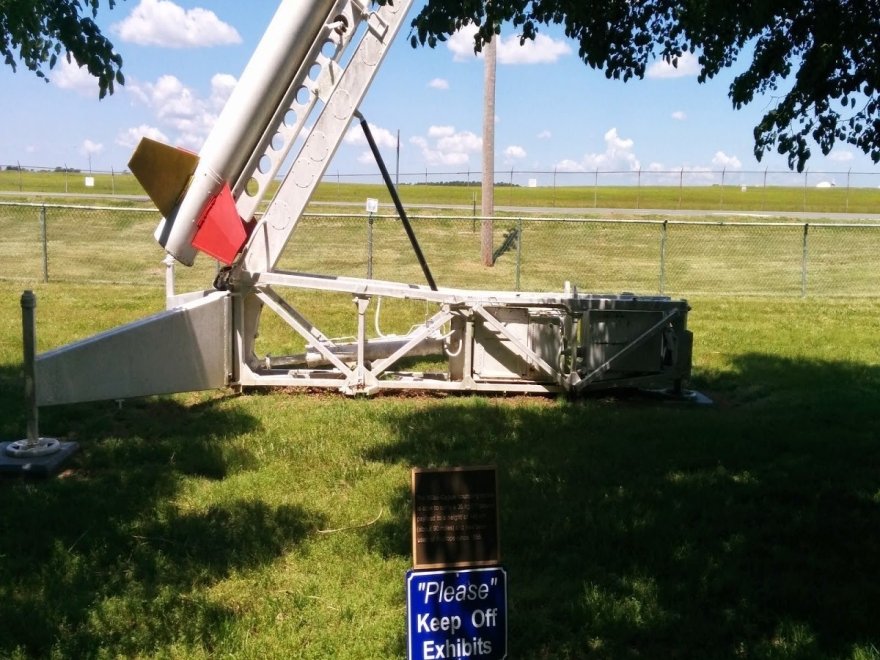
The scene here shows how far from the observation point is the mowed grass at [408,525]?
4.00 metres

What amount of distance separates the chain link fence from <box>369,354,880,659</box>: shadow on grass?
9.35 metres

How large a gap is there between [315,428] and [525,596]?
3.31 m

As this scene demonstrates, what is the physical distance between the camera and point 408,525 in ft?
17.1

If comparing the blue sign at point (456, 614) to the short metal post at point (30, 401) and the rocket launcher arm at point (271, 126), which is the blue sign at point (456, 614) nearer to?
the short metal post at point (30, 401)

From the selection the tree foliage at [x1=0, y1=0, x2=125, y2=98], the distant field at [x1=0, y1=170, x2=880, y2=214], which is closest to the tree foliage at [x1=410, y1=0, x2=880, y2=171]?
the tree foliage at [x1=0, y1=0, x2=125, y2=98]

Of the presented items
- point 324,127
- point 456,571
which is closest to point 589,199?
point 324,127

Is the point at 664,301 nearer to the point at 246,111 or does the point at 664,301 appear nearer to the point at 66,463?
the point at 246,111

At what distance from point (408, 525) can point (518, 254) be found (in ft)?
41.9

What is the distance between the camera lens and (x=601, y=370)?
858cm

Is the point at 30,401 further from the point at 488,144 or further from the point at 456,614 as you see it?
the point at 488,144

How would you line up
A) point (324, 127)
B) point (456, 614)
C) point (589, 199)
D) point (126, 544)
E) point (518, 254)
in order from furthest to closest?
point (589, 199) < point (518, 254) < point (324, 127) < point (126, 544) < point (456, 614)

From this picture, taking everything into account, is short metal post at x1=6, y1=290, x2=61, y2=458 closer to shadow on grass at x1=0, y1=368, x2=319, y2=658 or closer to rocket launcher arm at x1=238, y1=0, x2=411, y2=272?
shadow on grass at x1=0, y1=368, x2=319, y2=658

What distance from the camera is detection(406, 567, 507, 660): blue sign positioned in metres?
2.85

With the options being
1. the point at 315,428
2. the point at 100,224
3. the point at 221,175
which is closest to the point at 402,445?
the point at 315,428
